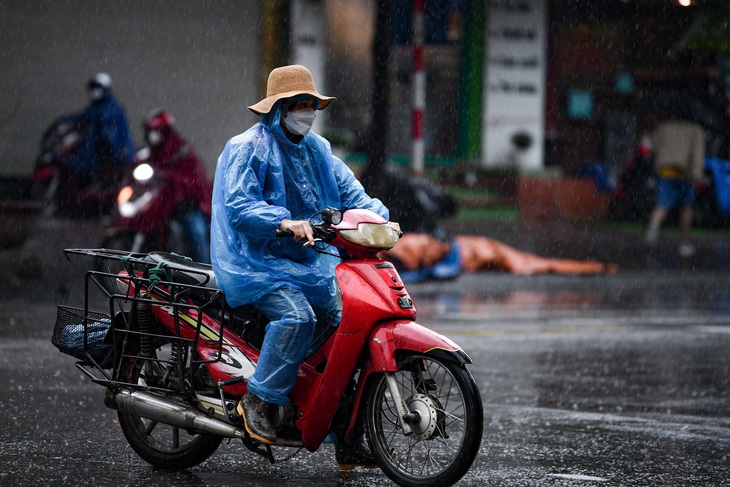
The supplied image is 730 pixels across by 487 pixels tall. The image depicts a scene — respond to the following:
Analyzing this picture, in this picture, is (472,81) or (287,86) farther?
(472,81)

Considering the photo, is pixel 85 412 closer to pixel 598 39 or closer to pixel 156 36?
pixel 156 36

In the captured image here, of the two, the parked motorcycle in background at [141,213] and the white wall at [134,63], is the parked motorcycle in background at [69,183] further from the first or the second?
the parked motorcycle in background at [141,213]

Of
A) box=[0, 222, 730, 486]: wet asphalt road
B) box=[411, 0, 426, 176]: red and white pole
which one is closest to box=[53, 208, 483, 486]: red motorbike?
box=[0, 222, 730, 486]: wet asphalt road

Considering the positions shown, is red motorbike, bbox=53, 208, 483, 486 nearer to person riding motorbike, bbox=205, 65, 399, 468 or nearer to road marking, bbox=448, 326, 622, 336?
person riding motorbike, bbox=205, 65, 399, 468

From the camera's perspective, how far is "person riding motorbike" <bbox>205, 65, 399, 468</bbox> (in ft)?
17.8

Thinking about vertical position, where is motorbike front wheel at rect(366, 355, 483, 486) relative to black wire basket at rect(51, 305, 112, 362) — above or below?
below

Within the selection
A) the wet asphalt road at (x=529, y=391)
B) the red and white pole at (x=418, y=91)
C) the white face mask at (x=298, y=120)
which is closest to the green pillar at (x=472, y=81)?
the red and white pole at (x=418, y=91)

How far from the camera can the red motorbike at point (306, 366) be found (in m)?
5.29

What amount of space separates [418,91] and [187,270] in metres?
13.4

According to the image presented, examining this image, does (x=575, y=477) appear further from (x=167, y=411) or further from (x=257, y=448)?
(x=167, y=411)

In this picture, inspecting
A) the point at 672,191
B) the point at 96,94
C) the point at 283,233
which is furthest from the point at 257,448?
the point at 672,191

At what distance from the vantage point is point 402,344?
5254 millimetres

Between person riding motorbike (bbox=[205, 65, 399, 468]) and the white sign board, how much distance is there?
1469 centimetres

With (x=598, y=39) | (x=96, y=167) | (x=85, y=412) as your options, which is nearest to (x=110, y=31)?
(x=96, y=167)
